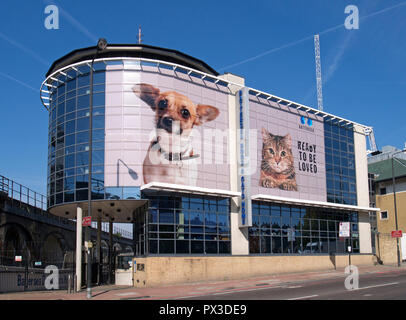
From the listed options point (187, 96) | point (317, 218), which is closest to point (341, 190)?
point (317, 218)

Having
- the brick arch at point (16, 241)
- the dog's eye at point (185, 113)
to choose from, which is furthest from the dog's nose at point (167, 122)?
the brick arch at point (16, 241)

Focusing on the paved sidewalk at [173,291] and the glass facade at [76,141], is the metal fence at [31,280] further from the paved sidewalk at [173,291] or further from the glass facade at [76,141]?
the glass facade at [76,141]

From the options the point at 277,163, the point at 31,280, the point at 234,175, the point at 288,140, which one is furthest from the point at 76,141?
the point at 288,140

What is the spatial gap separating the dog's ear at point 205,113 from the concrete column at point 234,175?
5.57 feet

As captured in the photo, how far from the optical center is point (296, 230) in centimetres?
4038

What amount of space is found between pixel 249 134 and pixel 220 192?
6308 mm

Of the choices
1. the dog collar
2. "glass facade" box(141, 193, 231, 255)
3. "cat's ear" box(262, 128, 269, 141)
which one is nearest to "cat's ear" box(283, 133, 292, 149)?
"cat's ear" box(262, 128, 269, 141)

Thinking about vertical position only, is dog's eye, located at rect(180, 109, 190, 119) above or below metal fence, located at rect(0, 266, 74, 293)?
above

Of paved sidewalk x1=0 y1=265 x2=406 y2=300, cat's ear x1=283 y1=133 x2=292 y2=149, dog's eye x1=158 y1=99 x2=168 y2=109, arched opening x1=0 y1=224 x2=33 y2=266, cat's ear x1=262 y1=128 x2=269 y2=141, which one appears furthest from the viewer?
arched opening x1=0 y1=224 x2=33 y2=266

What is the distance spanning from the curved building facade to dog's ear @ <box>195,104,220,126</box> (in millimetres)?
89

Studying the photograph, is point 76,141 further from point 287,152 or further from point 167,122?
point 287,152

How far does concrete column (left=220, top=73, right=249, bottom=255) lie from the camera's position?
35.6m

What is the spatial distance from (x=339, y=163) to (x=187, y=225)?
67.9ft

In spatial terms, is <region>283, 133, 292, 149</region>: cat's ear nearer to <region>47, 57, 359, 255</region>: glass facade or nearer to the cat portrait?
the cat portrait
